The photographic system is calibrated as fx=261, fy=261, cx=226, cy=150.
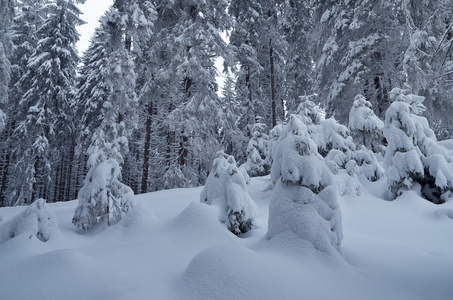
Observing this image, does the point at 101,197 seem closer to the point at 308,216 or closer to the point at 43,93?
the point at 308,216

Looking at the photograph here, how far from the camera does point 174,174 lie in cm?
1155

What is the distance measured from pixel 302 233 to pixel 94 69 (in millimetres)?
22503

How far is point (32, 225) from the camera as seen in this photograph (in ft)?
13.3

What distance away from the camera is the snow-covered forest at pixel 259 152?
297 cm

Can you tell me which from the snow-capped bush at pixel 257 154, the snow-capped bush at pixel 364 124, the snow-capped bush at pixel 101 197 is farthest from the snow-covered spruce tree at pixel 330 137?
the snow-capped bush at pixel 257 154

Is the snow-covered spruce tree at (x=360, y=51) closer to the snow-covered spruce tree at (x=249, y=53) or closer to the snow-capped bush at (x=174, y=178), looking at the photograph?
the snow-covered spruce tree at (x=249, y=53)

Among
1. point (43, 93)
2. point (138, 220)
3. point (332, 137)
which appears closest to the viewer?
point (138, 220)

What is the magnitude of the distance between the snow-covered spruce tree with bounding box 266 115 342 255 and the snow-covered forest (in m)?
0.02

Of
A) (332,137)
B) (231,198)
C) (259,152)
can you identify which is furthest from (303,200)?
(259,152)

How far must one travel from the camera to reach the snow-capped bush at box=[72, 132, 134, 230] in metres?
4.91

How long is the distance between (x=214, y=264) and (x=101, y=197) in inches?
131

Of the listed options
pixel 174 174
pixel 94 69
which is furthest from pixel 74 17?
pixel 174 174

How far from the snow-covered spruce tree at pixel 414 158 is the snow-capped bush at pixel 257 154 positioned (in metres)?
8.05

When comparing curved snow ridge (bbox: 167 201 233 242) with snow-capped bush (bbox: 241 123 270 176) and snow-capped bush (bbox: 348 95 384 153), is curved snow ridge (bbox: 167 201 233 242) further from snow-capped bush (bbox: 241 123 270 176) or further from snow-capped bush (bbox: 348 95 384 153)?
snow-capped bush (bbox: 241 123 270 176)
